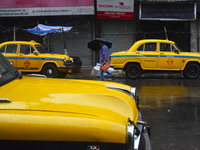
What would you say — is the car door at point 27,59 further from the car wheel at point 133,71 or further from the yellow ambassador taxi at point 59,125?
the yellow ambassador taxi at point 59,125

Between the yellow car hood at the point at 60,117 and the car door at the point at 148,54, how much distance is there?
12.6 meters

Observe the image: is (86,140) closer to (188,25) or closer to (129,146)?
(129,146)

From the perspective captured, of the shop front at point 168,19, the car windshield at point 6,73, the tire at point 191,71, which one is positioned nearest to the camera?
the car windshield at point 6,73

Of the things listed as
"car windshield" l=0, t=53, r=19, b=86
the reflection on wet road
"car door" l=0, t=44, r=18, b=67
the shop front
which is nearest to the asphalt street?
the reflection on wet road

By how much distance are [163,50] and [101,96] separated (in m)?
12.6

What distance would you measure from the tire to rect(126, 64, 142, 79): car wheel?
216 cm

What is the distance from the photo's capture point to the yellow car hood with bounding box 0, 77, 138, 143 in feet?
Result: 6.86

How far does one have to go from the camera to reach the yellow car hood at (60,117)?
2092 millimetres

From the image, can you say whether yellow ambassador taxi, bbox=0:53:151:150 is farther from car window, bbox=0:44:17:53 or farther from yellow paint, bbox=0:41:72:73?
car window, bbox=0:44:17:53

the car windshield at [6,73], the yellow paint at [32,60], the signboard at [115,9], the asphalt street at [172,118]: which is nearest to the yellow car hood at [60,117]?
the car windshield at [6,73]

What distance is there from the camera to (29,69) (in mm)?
15031

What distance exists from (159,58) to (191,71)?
5.45 ft

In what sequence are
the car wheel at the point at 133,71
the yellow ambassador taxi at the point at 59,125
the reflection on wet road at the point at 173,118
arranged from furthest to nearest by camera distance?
1. the car wheel at the point at 133,71
2. the reflection on wet road at the point at 173,118
3. the yellow ambassador taxi at the point at 59,125

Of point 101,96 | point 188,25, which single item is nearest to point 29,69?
point 188,25
